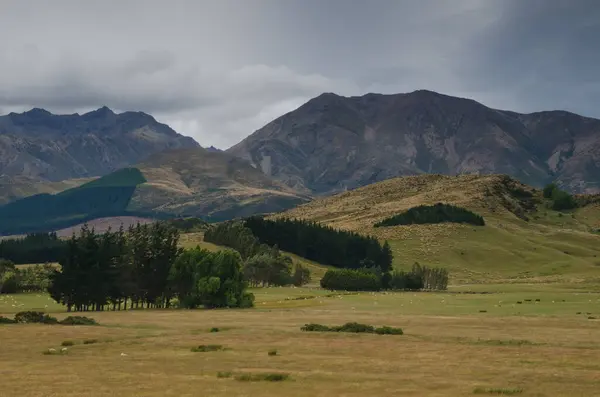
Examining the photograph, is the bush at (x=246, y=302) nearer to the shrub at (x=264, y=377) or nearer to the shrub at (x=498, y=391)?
the shrub at (x=264, y=377)

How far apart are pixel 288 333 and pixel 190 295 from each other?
45.2m

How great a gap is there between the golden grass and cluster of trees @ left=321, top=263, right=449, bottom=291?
76623mm

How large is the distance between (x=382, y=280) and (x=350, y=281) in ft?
37.9

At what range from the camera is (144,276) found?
101750mm

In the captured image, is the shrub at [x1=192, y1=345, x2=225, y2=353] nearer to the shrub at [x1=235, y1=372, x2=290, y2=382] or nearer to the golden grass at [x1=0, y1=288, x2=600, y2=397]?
the golden grass at [x1=0, y1=288, x2=600, y2=397]

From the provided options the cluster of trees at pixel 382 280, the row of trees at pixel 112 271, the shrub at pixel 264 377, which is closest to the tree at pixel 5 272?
the row of trees at pixel 112 271

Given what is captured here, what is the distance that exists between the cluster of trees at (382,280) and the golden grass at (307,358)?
3017 inches

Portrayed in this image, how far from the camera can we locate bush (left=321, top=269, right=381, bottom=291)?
146 metres

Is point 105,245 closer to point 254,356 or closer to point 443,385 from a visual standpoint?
point 254,356

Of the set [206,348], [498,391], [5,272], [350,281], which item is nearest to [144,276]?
[5,272]

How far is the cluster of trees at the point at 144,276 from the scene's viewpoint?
9400 centimetres

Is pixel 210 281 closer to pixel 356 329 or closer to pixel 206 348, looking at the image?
pixel 356 329

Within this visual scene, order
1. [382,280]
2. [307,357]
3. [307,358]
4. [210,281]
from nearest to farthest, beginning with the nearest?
[307,358] → [307,357] → [210,281] → [382,280]

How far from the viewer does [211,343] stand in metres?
47.6
